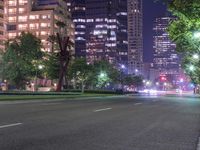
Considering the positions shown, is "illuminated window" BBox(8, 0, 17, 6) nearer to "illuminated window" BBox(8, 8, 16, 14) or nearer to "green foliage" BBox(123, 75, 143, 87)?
"illuminated window" BBox(8, 8, 16, 14)

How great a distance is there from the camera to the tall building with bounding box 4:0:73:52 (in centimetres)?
17175

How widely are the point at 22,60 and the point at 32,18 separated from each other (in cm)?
8980

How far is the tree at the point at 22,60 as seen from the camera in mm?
88588

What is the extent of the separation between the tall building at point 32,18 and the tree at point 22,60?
7664 cm

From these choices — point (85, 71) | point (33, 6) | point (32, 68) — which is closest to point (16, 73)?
point (32, 68)

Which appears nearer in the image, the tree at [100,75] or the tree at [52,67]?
the tree at [52,67]

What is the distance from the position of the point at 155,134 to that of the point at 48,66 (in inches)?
3283

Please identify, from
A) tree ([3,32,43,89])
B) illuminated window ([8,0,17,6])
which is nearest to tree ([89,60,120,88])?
tree ([3,32,43,89])

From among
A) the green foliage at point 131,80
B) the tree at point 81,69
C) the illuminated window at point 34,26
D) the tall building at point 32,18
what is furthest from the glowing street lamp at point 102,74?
the illuminated window at point 34,26

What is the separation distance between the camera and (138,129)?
507 inches

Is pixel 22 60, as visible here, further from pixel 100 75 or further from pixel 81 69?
pixel 100 75

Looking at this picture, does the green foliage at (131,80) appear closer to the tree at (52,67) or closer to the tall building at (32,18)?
the tall building at (32,18)

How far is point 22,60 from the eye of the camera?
3521 inches

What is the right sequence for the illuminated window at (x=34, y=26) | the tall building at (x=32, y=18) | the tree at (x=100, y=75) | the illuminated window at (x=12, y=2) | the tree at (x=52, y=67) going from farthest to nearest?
the illuminated window at (x=12, y=2), the illuminated window at (x=34, y=26), the tall building at (x=32, y=18), the tree at (x=100, y=75), the tree at (x=52, y=67)
